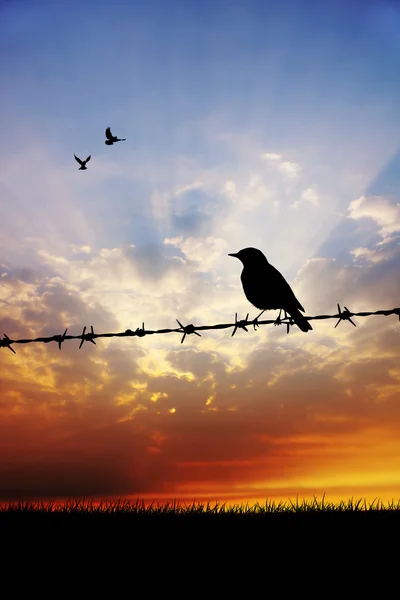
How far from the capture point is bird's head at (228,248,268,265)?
9.15 metres

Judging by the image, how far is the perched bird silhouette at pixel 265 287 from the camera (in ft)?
27.7

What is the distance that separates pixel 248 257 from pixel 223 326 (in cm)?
312

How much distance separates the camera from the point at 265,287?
8.61m

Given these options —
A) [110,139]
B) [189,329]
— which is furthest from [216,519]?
[110,139]

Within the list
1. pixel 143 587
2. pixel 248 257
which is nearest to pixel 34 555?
pixel 143 587

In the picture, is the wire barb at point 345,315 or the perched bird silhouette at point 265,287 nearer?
the wire barb at point 345,315

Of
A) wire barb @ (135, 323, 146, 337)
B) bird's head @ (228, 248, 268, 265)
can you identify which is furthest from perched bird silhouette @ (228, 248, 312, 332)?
wire barb @ (135, 323, 146, 337)

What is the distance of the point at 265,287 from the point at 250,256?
0.81 metres

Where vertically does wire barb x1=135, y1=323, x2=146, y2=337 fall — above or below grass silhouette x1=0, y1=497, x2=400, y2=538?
above

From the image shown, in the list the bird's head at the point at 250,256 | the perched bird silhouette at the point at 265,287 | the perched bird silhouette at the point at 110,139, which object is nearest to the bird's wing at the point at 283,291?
the perched bird silhouette at the point at 265,287

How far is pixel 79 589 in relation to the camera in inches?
176

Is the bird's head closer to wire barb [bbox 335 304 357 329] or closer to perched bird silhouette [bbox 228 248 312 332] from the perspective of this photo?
perched bird silhouette [bbox 228 248 312 332]

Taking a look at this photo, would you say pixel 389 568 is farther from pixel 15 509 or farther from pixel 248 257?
pixel 248 257

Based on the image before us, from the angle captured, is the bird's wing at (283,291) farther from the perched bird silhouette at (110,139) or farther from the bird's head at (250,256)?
the perched bird silhouette at (110,139)
